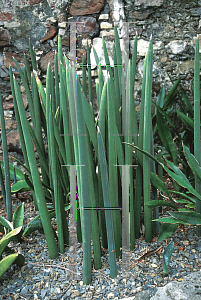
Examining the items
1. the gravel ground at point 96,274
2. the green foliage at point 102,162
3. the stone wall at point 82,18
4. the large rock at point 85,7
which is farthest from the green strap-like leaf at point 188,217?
the large rock at point 85,7

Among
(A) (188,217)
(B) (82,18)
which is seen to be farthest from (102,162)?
(B) (82,18)

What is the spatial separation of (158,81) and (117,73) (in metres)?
1.04

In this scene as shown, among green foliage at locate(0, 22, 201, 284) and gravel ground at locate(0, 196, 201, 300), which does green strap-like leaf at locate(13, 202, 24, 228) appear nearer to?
green foliage at locate(0, 22, 201, 284)

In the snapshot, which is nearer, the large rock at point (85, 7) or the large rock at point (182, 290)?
the large rock at point (182, 290)

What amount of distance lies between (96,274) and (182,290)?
236 mm

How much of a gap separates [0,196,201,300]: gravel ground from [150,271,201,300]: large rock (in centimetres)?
2

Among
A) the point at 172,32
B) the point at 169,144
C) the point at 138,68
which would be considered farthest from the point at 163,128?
the point at 172,32

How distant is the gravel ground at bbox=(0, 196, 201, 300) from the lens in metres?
0.73

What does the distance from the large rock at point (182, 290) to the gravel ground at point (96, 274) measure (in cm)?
2

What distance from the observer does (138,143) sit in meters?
0.89

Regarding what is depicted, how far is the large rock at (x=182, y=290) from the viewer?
69 cm

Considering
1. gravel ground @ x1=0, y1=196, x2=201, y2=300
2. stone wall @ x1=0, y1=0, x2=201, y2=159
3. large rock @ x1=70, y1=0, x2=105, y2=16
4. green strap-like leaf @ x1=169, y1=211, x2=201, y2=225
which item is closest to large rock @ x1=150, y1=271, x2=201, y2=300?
gravel ground @ x1=0, y1=196, x2=201, y2=300

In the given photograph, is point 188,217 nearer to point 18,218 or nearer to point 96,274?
point 96,274

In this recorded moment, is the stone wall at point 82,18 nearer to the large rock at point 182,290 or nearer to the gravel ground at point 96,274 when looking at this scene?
the gravel ground at point 96,274
